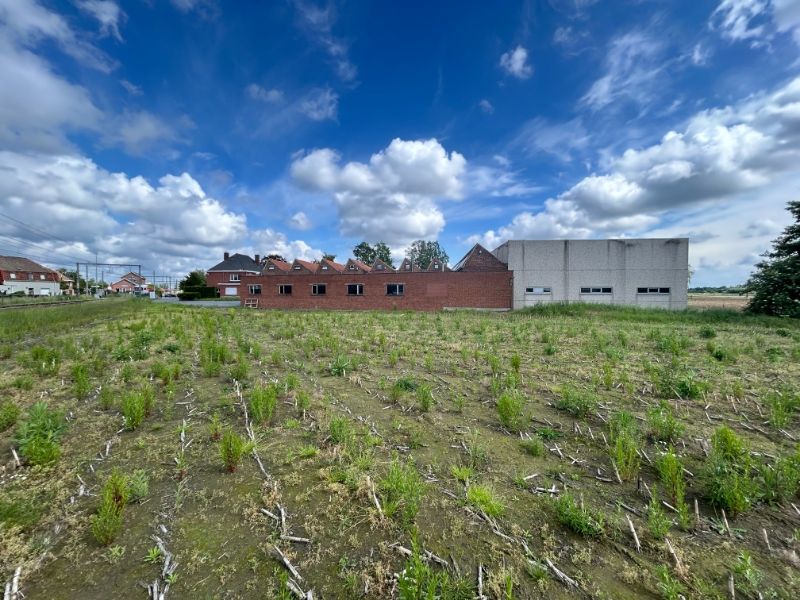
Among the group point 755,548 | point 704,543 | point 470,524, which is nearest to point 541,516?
point 470,524

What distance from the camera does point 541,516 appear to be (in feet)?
9.23

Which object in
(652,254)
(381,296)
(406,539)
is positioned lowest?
(406,539)

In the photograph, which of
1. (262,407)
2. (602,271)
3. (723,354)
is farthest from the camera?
(602,271)

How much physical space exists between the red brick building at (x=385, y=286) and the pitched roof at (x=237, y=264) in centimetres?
2796

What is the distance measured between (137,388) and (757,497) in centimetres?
822

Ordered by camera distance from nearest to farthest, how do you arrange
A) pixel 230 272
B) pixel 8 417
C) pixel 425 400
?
pixel 8 417 → pixel 425 400 → pixel 230 272

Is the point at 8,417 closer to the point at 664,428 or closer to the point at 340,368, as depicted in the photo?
the point at 340,368

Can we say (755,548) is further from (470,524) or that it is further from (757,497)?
(470,524)

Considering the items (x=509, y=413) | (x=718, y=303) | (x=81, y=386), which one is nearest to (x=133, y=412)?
(x=81, y=386)

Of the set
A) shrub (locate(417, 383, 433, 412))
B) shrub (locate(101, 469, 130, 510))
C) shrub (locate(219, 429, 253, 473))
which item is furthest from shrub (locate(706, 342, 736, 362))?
shrub (locate(101, 469, 130, 510))

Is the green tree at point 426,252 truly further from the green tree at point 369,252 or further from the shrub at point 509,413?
the shrub at point 509,413

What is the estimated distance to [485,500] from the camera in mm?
2955

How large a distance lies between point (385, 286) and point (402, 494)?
27.6 metres

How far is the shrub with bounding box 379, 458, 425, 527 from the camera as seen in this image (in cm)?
272
